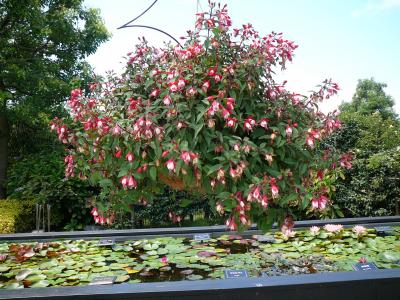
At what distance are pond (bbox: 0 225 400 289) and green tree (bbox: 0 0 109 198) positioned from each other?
3.72m

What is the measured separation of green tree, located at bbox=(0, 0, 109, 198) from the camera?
6.30 metres

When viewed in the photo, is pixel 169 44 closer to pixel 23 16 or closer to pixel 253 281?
pixel 253 281

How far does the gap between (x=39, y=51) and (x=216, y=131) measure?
6.44 meters

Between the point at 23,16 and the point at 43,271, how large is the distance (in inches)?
204

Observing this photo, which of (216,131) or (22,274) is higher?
(216,131)

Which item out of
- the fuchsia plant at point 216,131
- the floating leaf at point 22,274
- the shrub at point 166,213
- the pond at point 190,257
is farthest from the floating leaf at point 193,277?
the shrub at point 166,213

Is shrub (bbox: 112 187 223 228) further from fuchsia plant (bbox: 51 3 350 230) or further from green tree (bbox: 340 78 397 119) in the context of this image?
green tree (bbox: 340 78 397 119)

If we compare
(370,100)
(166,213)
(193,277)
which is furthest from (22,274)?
(370,100)

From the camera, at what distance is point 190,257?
2783 millimetres

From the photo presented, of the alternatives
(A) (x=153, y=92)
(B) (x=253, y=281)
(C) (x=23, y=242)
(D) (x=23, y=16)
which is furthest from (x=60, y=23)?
(B) (x=253, y=281)

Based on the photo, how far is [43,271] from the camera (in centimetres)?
254

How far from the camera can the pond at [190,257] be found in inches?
98.0

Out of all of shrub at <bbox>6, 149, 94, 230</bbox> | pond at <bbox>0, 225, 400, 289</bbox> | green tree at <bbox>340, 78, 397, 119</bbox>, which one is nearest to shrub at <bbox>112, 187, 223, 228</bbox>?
shrub at <bbox>6, 149, 94, 230</bbox>

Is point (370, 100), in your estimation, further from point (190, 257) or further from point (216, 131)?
point (216, 131)
